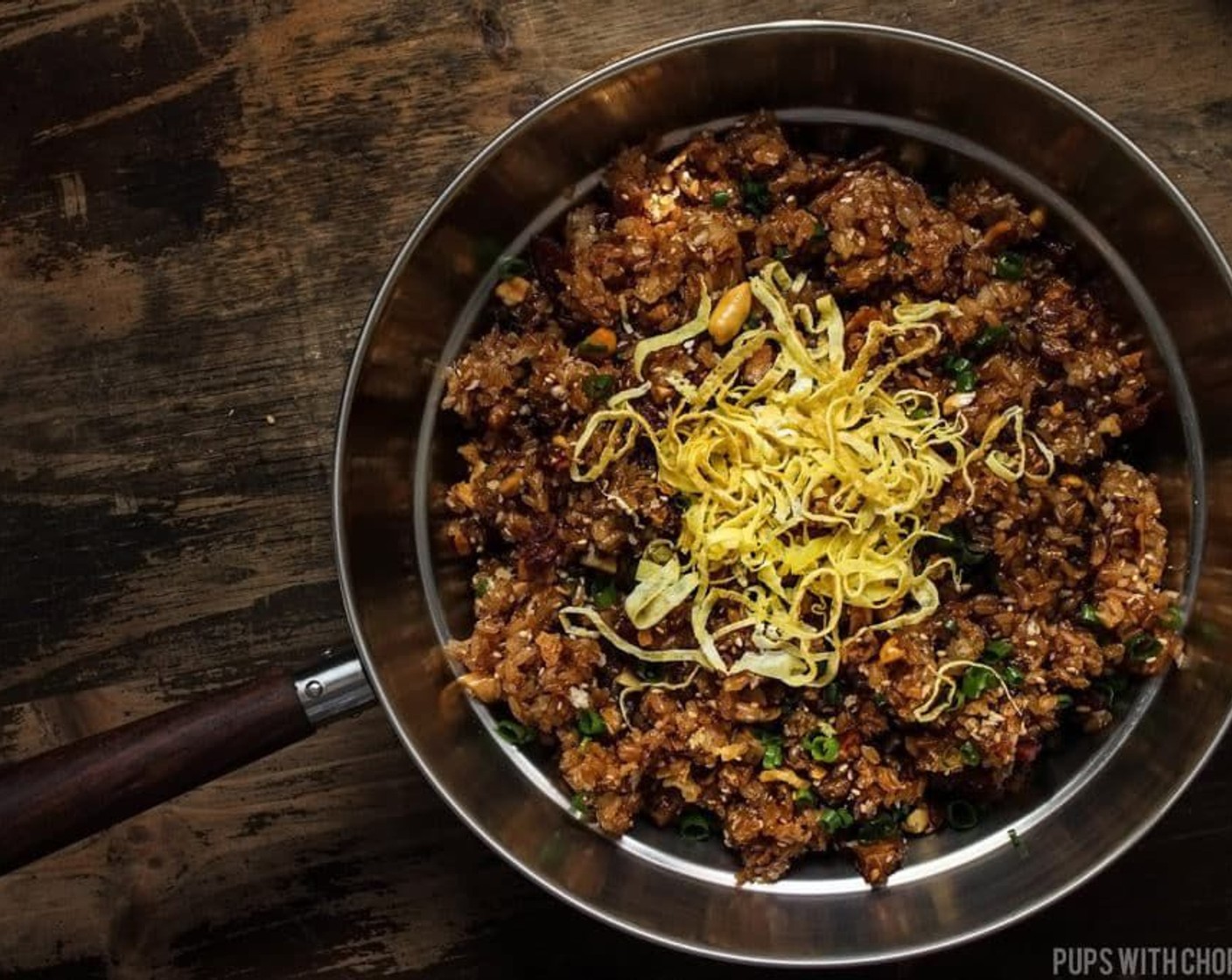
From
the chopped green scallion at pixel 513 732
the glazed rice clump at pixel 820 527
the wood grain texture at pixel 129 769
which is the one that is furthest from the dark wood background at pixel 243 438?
the wood grain texture at pixel 129 769

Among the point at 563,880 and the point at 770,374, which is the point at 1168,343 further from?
the point at 563,880

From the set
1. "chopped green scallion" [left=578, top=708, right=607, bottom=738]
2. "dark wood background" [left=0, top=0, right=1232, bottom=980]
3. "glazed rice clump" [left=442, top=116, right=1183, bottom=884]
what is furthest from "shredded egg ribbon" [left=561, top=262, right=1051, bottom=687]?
"dark wood background" [left=0, top=0, right=1232, bottom=980]

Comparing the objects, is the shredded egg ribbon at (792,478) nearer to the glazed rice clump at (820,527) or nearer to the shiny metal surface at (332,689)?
the glazed rice clump at (820,527)

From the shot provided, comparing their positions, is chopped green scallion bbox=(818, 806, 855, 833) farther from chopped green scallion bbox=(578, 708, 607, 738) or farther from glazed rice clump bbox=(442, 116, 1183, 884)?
chopped green scallion bbox=(578, 708, 607, 738)

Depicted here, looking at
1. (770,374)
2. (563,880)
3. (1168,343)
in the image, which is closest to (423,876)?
(563,880)

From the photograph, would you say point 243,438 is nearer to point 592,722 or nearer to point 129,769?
point 129,769

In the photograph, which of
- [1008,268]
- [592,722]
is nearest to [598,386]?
[592,722]
